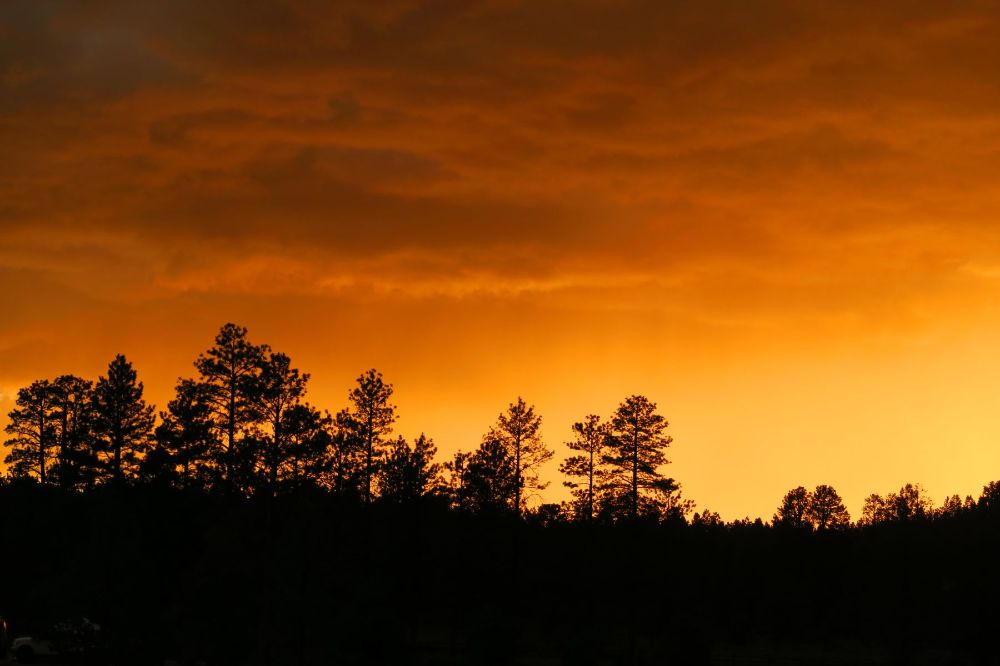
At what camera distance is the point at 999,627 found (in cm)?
7594

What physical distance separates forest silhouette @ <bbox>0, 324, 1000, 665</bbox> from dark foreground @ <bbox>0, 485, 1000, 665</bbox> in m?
0.18

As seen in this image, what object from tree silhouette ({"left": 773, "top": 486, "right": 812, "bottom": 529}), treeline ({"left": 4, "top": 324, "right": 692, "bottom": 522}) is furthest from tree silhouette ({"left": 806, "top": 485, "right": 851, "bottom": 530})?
treeline ({"left": 4, "top": 324, "right": 692, "bottom": 522})

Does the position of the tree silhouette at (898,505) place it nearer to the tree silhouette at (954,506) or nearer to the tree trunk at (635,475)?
the tree silhouette at (954,506)

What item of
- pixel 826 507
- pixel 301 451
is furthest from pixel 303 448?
pixel 826 507

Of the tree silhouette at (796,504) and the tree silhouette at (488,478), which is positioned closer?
the tree silhouette at (488,478)

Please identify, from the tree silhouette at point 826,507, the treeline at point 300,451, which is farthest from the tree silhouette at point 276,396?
the tree silhouette at point 826,507

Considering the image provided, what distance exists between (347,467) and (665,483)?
22.3 meters

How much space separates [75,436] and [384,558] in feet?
77.9

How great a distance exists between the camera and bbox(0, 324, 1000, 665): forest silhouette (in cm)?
5472

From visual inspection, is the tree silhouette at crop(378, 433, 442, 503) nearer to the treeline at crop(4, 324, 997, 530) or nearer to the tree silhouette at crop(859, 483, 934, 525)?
the treeline at crop(4, 324, 997, 530)

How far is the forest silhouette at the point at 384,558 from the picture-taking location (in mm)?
54719

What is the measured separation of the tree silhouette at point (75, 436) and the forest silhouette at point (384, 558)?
25cm

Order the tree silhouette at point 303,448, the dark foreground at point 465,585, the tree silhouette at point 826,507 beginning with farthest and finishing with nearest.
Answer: the tree silhouette at point 826,507 < the tree silhouette at point 303,448 < the dark foreground at point 465,585

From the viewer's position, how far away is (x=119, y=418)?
80938mm
